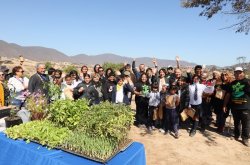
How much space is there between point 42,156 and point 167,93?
18.1 ft

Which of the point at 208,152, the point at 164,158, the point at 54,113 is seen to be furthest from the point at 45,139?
the point at 208,152

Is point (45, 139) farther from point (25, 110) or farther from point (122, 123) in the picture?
point (25, 110)

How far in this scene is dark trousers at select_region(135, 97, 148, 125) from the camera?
9.19 metres

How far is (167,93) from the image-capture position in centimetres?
873

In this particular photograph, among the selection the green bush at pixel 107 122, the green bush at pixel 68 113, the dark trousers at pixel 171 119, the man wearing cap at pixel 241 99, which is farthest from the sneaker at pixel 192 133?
the green bush at pixel 68 113

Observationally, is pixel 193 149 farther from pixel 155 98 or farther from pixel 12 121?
pixel 12 121

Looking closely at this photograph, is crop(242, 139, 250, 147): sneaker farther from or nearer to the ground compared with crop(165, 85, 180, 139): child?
nearer to the ground

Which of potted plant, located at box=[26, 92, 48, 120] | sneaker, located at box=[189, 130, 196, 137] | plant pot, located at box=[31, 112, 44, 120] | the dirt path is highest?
potted plant, located at box=[26, 92, 48, 120]

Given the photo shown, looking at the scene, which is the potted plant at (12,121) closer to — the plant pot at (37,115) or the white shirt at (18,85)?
the plant pot at (37,115)

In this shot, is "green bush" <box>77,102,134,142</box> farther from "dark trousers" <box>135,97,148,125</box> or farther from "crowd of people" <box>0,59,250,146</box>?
"dark trousers" <box>135,97,148,125</box>

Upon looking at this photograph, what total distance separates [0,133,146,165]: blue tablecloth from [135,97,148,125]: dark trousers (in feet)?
15.5

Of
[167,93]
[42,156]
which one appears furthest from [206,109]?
[42,156]

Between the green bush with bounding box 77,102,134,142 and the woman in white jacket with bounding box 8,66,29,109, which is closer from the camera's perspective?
the green bush with bounding box 77,102,134,142

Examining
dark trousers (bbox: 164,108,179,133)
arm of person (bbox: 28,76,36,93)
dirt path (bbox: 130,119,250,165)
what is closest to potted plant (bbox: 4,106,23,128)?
arm of person (bbox: 28,76,36,93)
